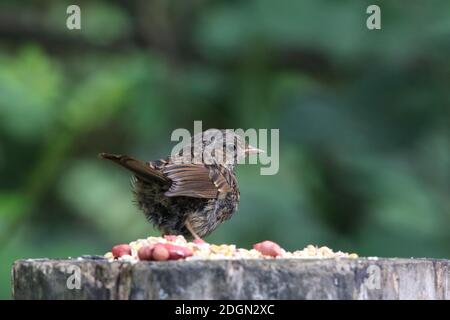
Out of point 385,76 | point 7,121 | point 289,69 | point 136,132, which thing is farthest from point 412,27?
point 7,121

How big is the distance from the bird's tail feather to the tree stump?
1274 millimetres

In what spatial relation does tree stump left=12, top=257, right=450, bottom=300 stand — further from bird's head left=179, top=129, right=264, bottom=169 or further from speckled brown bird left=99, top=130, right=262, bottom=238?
bird's head left=179, top=129, right=264, bottom=169

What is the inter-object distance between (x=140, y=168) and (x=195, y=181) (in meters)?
0.40

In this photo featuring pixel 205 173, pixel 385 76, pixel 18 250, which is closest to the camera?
pixel 205 173

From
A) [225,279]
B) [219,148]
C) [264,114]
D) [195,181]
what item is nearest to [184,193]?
[195,181]

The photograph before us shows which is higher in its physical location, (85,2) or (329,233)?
(85,2)

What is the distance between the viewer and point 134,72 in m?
9.05

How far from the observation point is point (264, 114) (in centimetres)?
891

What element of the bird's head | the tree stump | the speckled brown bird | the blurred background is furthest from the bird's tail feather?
the blurred background

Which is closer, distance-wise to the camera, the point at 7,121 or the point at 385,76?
the point at 7,121

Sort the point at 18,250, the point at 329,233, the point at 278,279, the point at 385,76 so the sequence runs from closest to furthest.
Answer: the point at 278,279 → the point at 18,250 → the point at 329,233 → the point at 385,76

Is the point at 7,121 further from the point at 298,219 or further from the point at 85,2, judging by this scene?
the point at 298,219

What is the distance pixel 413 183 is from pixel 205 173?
344cm

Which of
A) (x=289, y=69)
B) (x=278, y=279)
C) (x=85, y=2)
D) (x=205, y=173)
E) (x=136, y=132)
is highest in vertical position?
(x=85, y=2)
